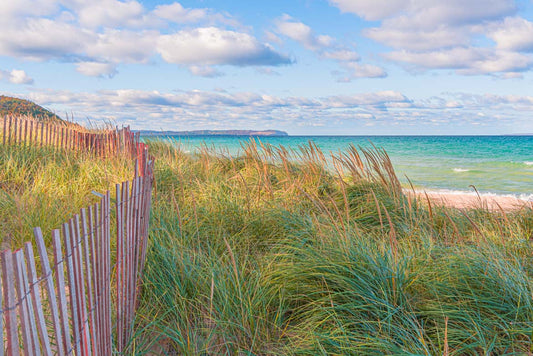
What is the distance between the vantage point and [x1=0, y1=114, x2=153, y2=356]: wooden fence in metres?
1.25

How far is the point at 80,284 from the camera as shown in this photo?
1.73 metres

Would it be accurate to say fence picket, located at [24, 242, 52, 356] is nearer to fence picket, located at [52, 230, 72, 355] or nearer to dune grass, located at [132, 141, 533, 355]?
fence picket, located at [52, 230, 72, 355]

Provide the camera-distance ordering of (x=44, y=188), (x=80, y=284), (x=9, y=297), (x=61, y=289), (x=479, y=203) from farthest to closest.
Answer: (x=479, y=203)
(x=44, y=188)
(x=80, y=284)
(x=61, y=289)
(x=9, y=297)

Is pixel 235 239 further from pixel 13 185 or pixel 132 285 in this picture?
pixel 13 185

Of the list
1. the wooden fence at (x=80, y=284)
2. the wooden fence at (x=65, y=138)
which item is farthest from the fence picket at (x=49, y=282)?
the wooden fence at (x=65, y=138)

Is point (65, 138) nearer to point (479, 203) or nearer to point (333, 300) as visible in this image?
point (333, 300)

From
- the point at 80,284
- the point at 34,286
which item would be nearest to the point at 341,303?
the point at 80,284

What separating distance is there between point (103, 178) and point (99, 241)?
415 centimetres

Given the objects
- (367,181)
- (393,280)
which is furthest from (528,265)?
(367,181)

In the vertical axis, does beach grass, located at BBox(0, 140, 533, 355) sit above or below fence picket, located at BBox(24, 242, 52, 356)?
below

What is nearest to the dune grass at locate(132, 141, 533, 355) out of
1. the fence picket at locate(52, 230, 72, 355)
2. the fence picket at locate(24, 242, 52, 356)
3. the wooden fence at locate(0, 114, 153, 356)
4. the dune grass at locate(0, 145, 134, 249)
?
the wooden fence at locate(0, 114, 153, 356)

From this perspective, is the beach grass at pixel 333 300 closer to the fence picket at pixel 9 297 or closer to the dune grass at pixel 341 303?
the dune grass at pixel 341 303

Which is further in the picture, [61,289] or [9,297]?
[61,289]

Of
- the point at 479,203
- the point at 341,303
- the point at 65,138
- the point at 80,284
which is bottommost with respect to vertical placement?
the point at 341,303
